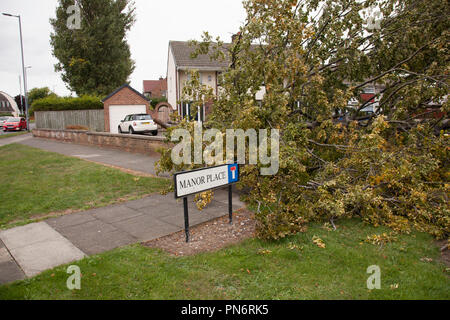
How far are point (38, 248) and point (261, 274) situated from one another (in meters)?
3.14

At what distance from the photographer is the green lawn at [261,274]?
3373 mm

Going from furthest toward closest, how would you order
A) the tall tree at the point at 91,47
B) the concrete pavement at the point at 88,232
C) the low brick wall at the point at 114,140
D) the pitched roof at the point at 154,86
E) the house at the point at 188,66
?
1. the pitched roof at the point at 154,86
2. the tall tree at the point at 91,47
3. the house at the point at 188,66
4. the low brick wall at the point at 114,140
5. the concrete pavement at the point at 88,232

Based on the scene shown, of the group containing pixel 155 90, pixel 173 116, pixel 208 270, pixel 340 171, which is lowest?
pixel 208 270

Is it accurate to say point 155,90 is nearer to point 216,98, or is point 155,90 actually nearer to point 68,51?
point 68,51

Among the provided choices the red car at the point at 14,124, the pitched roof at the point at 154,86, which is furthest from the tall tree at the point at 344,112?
the pitched roof at the point at 154,86

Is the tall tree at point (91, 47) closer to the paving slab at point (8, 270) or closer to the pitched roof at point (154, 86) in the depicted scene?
the pitched roof at point (154, 86)

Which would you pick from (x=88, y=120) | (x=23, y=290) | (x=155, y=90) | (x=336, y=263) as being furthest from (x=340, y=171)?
(x=155, y=90)

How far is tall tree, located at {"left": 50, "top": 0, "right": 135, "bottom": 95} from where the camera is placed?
103 ft

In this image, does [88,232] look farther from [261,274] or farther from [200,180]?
[261,274]

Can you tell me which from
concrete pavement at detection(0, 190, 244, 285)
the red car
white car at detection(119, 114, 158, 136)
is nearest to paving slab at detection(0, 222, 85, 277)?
concrete pavement at detection(0, 190, 244, 285)

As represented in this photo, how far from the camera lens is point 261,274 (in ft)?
12.3

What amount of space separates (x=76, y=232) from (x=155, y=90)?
200 ft

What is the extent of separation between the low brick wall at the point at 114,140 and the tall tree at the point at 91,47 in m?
12.2

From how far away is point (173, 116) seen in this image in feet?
24.3
